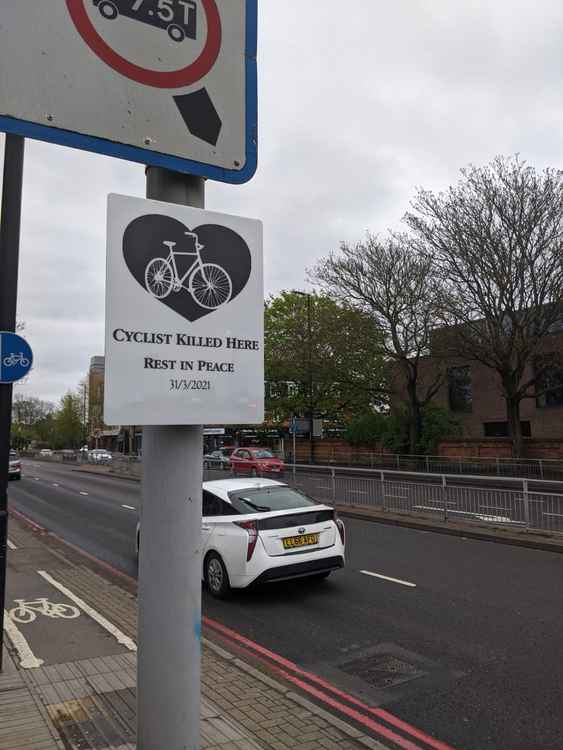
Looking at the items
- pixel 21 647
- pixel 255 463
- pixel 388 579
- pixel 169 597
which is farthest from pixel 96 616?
pixel 255 463

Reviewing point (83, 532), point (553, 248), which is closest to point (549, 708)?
point (83, 532)

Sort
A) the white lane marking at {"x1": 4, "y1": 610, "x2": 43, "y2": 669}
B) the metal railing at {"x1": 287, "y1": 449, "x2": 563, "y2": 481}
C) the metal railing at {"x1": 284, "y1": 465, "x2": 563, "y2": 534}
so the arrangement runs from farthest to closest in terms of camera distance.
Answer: the metal railing at {"x1": 287, "y1": 449, "x2": 563, "y2": 481}
the metal railing at {"x1": 284, "y1": 465, "x2": 563, "y2": 534}
the white lane marking at {"x1": 4, "y1": 610, "x2": 43, "y2": 669}

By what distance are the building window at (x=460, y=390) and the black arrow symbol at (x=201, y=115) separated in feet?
129

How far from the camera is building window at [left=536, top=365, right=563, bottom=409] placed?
93.8 feet

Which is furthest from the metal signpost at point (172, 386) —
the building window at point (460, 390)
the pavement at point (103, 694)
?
the building window at point (460, 390)

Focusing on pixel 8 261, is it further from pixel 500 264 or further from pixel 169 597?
pixel 500 264

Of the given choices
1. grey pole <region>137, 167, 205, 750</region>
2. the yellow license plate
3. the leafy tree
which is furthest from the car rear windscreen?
the leafy tree

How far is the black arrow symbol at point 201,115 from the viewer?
1.99 metres

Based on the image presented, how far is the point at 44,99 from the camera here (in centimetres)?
178

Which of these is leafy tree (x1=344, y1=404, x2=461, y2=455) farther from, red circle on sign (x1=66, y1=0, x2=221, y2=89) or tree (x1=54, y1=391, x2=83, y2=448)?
tree (x1=54, y1=391, x2=83, y2=448)

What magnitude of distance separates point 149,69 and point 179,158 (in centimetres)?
30

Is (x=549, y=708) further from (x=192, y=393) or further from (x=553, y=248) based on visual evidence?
(x=553, y=248)

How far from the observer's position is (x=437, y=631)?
20.8 ft

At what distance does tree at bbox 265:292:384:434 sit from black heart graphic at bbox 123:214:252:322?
99.5 feet
